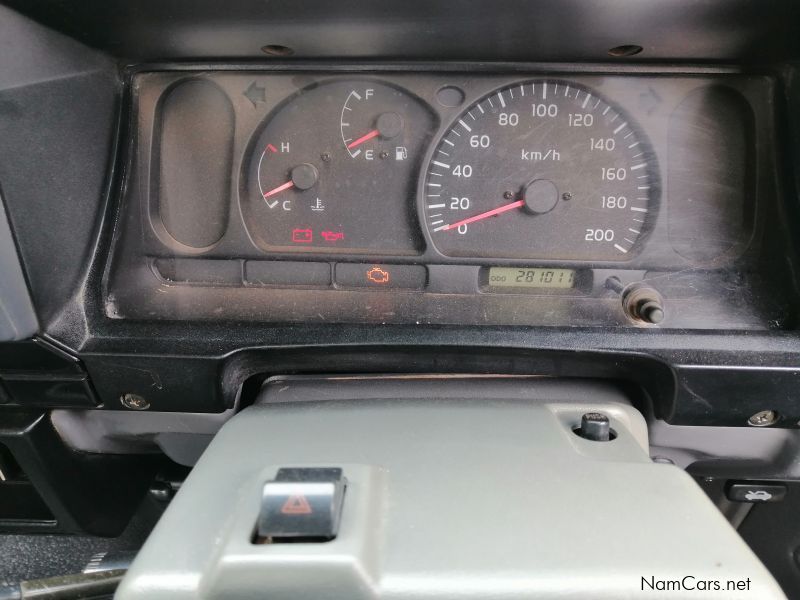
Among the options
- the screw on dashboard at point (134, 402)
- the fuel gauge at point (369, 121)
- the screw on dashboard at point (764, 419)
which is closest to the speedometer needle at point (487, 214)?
the fuel gauge at point (369, 121)

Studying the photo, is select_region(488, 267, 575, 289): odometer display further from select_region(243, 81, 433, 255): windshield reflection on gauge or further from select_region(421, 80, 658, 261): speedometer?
select_region(243, 81, 433, 255): windshield reflection on gauge

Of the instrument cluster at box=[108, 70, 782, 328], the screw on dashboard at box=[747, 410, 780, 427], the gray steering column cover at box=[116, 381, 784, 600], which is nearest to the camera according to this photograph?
the gray steering column cover at box=[116, 381, 784, 600]

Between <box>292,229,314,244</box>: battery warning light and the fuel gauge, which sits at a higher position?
the fuel gauge

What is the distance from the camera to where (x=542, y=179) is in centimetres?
167

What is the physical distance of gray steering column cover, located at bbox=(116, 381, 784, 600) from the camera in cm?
86

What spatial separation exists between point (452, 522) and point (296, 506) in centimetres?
24

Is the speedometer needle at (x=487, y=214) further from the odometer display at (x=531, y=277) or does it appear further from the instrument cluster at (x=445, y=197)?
the odometer display at (x=531, y=277)

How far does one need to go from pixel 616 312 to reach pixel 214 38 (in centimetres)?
120

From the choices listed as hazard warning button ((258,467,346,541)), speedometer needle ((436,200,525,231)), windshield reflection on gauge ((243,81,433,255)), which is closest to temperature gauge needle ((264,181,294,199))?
windshield reflection on gauge ((243,81,433,255))

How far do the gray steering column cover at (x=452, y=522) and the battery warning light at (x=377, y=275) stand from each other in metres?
0.47

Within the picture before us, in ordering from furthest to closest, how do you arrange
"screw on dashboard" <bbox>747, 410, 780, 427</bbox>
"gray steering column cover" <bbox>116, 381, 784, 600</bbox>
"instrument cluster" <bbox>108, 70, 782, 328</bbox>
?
"instrument cluster" <bbox>108, 70, 782, 328</bbox>, "screw on dashboard" <bbox>747, 410, 780, 427</bbox>, "gray steering column cover" <bbox>116, 381, 784, 600</bbox>

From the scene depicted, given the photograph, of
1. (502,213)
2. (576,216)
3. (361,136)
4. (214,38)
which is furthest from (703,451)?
(214,38)

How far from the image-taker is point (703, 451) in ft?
5.38

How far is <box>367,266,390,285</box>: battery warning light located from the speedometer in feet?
0.55
